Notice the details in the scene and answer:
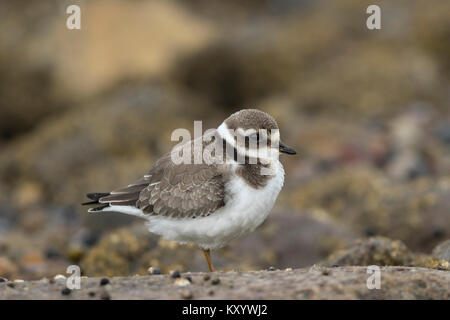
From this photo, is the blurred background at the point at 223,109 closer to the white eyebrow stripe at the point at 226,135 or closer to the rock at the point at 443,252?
the rock at the point at 443,252

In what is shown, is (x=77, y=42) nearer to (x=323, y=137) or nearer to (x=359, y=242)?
(x=323, y=137)

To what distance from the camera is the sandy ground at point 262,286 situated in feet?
26.7

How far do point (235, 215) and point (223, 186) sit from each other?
470 millimetres

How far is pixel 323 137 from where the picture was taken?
22.9 m

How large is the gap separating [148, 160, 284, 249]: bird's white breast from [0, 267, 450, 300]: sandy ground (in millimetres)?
1145

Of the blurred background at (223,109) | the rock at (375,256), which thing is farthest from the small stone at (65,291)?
the blurred background at (223,109)

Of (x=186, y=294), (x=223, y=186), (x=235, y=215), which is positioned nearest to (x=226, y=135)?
(x=223, y=186)

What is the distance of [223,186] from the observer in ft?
33.3

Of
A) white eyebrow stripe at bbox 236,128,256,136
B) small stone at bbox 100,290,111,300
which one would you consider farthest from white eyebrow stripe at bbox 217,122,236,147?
small stone at bbox 100,290,111,300

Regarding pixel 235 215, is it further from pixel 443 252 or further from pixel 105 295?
pixel 443 252

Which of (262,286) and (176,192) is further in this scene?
(176,192)

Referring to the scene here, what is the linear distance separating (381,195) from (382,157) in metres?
4.69
